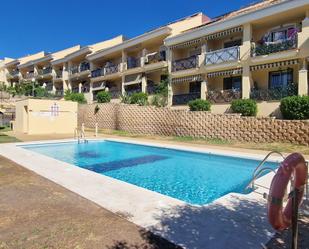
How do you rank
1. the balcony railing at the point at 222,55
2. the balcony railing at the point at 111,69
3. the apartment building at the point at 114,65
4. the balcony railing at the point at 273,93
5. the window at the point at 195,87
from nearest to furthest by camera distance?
the balcony railing at the point at 273,93 → the balcony railing at the point at 222,55 → the window at the point at 195,87 → the apartment building at the point at 114,65 → the balcony railing at the point at 111,69

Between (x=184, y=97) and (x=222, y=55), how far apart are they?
5.55 metres

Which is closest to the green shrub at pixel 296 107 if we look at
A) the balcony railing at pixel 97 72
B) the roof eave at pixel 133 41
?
the roof eave at pixel 133 41

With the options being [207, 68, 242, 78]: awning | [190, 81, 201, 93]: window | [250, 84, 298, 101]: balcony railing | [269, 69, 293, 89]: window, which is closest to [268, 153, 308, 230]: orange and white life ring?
[250, 84, 298, 101]: balcony railing

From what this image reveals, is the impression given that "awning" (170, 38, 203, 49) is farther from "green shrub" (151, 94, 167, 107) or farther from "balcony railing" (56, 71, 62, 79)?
"balcony railing" (56, 71, 62, 79)

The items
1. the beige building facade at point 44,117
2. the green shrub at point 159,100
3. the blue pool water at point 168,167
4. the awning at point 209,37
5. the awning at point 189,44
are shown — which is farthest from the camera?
the green shrub at point 159,100

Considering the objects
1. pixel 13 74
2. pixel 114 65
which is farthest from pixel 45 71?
pixel 114 65

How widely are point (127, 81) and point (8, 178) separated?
87.5 ft

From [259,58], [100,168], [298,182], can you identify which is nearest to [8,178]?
[100,168]

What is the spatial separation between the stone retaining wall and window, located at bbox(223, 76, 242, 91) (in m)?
5.15

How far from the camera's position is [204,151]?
51.1 feet

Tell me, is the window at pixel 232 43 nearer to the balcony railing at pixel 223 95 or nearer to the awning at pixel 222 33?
the awning at pixel 222 33

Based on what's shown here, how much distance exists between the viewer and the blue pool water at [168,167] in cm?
992

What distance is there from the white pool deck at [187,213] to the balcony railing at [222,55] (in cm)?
1626

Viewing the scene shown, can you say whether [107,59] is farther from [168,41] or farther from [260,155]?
[260,155]
